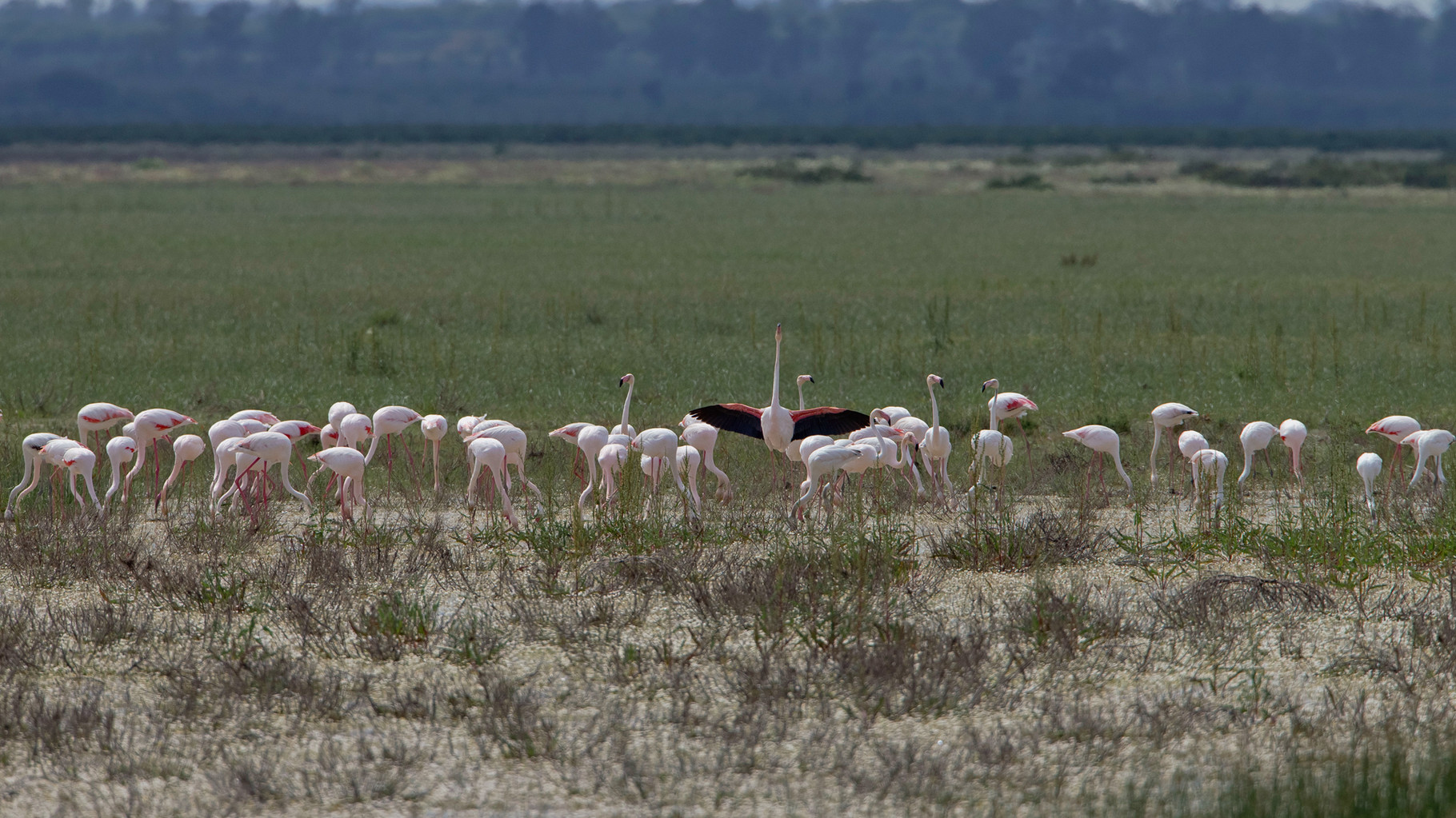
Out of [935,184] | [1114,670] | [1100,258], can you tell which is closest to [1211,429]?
A: [1114,670]

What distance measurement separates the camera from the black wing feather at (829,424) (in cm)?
1014

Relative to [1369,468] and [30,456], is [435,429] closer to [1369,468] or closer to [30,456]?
[30,456]

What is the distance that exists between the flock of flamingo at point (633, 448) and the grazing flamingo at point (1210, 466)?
11 mm

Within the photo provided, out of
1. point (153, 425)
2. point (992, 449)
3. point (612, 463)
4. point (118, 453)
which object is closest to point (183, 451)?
point (153, 425)

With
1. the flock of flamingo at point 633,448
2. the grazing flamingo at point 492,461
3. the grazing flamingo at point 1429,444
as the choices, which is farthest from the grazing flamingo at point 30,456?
the grazing flamingo at point 1429,444

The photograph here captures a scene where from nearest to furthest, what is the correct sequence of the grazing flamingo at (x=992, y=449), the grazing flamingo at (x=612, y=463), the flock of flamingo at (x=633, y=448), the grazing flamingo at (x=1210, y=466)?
the flock of flamingo at (x=633, y=448) → the grazing flamingo at (x=612, y=463) → the grazing flamingo at (x=992, y=449) → the grazing flamingo at (x=1210, y=466)

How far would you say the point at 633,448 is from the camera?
8.95m

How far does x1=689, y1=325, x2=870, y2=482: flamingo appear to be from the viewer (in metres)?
9.84

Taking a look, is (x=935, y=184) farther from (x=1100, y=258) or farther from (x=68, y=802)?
(x=68, y=802)

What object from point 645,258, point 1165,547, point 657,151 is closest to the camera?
point 1165,547

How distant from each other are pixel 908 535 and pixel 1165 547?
1.38 metres

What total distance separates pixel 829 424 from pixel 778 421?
0.50 m

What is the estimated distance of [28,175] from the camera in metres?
69.3

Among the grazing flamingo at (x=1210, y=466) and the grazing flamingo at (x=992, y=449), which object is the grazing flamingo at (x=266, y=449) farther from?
the grazing flamingo at (x=1210, y=466)
